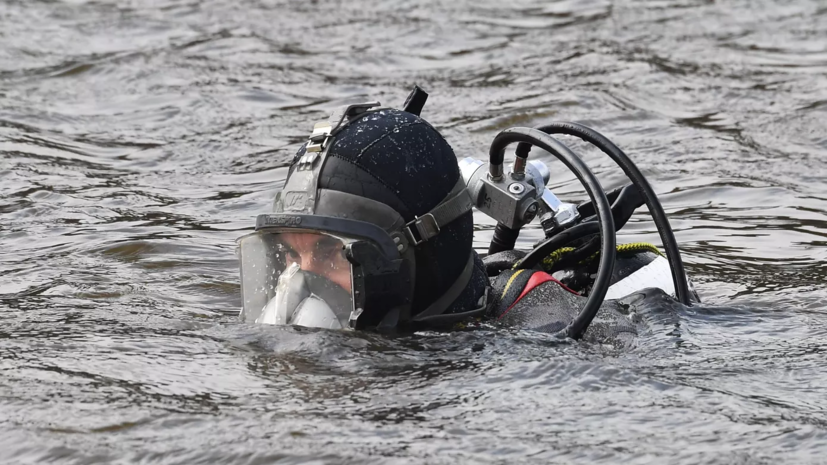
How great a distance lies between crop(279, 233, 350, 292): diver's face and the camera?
347 cm

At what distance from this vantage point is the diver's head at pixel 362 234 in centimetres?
346

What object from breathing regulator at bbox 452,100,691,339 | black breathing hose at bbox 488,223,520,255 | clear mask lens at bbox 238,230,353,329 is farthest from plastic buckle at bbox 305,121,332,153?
black breathing hose at bbox 488,223,520,255

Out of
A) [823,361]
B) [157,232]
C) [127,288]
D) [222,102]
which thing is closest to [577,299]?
[823,361]

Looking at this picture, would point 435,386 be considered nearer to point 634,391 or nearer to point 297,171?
point 634,391

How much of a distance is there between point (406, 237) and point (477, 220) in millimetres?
2921

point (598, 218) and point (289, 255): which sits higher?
point (598, 218)

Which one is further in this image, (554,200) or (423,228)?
(554,200)

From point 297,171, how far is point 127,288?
1597mm

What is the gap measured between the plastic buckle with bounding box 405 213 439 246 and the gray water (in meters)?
0.34

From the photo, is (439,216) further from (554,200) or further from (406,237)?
(554,200)

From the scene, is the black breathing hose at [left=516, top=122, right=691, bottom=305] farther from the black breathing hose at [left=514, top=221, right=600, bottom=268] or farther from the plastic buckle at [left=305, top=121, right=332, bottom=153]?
the plastic buckle at [left=305, top=121, right=332, bottom=153]

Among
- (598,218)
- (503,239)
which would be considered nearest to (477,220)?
(503,239)

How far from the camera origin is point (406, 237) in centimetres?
355

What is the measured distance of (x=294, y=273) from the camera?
11.5 ft
